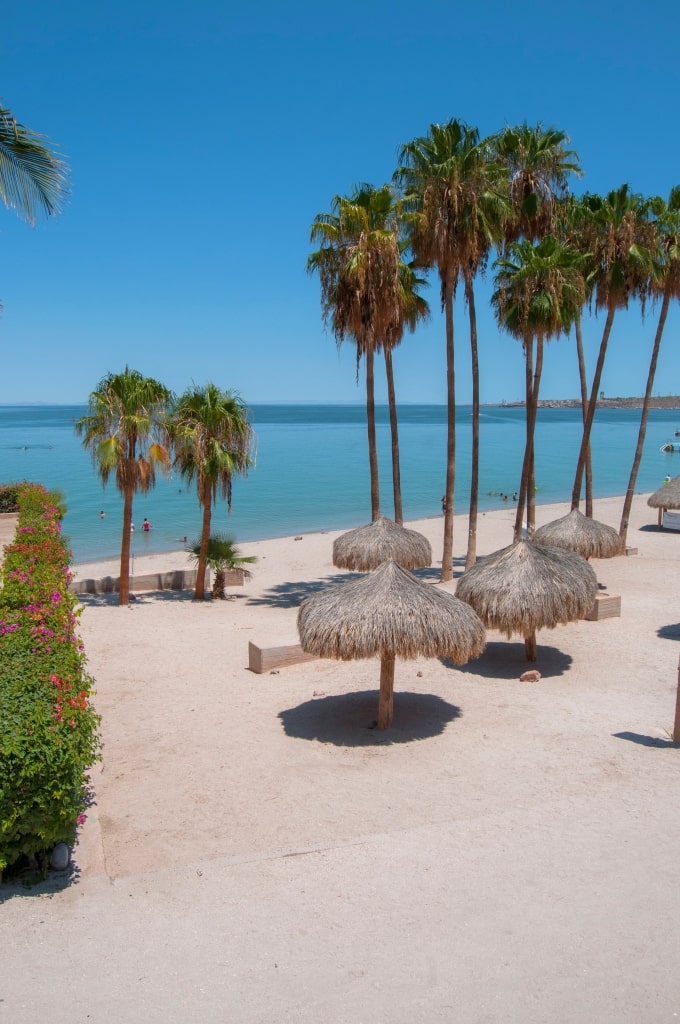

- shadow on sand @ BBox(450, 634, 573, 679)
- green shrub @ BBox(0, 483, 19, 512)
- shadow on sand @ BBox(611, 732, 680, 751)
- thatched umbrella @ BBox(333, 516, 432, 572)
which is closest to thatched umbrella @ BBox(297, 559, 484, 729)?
shadow on sand @ BBox(611, 732, 680, 751)

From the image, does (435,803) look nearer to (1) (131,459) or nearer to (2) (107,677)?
(2) (107,677)

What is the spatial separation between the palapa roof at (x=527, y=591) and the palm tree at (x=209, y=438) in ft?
24.3

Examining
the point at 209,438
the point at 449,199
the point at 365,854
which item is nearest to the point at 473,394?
the point at 449,199

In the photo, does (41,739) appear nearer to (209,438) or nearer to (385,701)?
(385,701)

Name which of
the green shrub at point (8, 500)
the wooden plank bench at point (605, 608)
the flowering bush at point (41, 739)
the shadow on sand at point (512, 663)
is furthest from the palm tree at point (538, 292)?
the green shrub at point (8, 500)

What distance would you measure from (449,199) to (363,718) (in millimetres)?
12769

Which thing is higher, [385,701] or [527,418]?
[527,418]

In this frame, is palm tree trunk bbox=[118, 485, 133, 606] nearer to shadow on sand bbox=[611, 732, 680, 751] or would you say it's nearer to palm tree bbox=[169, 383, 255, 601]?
palm tree bbox=[169, 383, 255, 601]

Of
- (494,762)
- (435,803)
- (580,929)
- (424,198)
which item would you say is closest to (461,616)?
(494,762)

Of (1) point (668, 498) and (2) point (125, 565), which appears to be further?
(1) point (668, 498)

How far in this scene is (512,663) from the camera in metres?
13.1

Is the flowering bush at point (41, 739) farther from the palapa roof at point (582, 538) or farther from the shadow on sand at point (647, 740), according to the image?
the palapa roof at point (582, 538)

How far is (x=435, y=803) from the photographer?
25.7 feet

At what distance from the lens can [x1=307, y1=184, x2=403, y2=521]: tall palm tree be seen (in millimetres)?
17641
